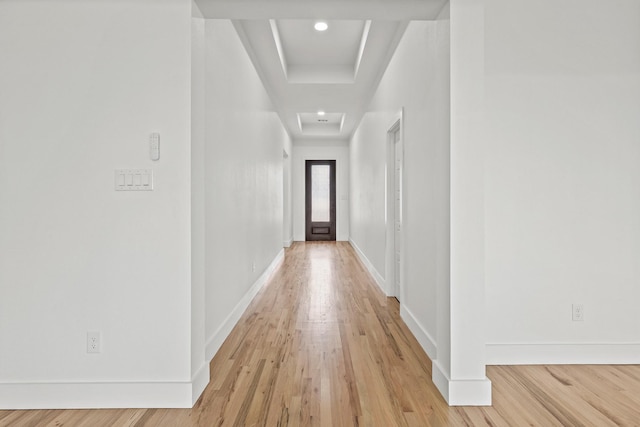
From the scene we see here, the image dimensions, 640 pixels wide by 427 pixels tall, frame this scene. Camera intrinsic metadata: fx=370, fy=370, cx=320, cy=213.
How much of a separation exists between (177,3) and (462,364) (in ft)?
8.32

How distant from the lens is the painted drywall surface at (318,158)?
10.1 meters

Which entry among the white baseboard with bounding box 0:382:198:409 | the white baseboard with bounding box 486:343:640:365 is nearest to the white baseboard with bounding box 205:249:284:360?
the white baseboard with bounding box 0:382:198:409

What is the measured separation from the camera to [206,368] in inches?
89.6

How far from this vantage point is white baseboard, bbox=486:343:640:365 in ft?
8.39

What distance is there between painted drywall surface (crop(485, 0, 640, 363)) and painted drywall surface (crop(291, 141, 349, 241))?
7515 mm

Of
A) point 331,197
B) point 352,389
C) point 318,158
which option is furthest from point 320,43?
point 331,197

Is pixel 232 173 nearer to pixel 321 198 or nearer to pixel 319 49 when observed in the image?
pixel 319 49

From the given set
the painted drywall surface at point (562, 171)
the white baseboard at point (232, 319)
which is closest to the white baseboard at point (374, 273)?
the white baseboard at point (232, 319)

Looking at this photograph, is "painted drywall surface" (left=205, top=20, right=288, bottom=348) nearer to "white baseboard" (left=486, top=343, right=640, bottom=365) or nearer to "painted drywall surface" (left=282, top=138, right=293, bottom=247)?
"white baseboard" (left=486, top=343, right=640, bottom=365)

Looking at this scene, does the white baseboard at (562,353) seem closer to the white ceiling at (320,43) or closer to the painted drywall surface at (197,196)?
the painted drywall surface at (197,196)

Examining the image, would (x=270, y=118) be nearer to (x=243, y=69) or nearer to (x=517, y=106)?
(x=243, y=69)

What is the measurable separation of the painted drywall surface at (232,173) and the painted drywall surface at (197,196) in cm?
37

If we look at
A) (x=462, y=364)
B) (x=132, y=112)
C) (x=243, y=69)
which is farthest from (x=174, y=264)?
(x=243, y=69)

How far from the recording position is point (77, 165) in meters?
2.04
